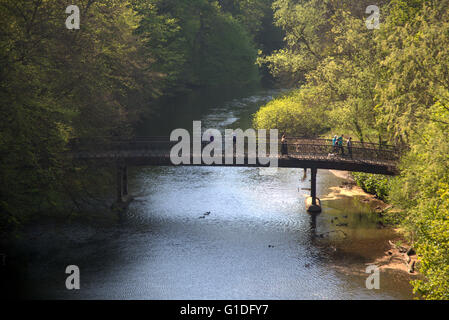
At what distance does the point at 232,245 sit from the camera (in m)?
32.8

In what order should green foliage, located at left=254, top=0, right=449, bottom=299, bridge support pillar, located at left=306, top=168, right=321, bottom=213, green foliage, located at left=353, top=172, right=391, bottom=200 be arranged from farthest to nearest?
green foliage, located at left=353, top=172, right=391, bottom=200 → bridge support pillar, located at left=306, top=168, right=321, bottom=213 → green foliage, located at left=254, top=0, right=449, bottom=299

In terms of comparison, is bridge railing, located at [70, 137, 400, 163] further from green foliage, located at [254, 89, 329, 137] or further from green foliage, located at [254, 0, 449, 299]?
green foliage, located at [254, 89, 329, 137]

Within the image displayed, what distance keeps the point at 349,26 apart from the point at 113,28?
57.9 feet

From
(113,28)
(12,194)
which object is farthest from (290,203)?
(12,194)

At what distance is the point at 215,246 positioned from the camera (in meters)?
32.6

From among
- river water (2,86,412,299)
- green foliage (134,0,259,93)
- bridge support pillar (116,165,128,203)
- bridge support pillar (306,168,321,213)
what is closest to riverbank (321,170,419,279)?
river water (2,86,412,299)

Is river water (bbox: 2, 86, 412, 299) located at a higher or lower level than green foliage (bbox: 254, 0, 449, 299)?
lower

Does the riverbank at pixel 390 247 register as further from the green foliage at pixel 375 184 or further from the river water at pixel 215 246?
the river water at pixel 215 246

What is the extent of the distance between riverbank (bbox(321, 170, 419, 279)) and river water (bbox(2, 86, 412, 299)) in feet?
1.63

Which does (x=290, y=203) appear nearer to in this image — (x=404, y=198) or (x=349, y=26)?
(x=404, y=198)

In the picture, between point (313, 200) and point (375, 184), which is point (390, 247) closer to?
point (313, 200)

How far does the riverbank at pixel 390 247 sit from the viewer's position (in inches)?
1174

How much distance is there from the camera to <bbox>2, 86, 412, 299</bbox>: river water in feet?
89.3

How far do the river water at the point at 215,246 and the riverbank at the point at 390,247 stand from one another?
496 millimetres
